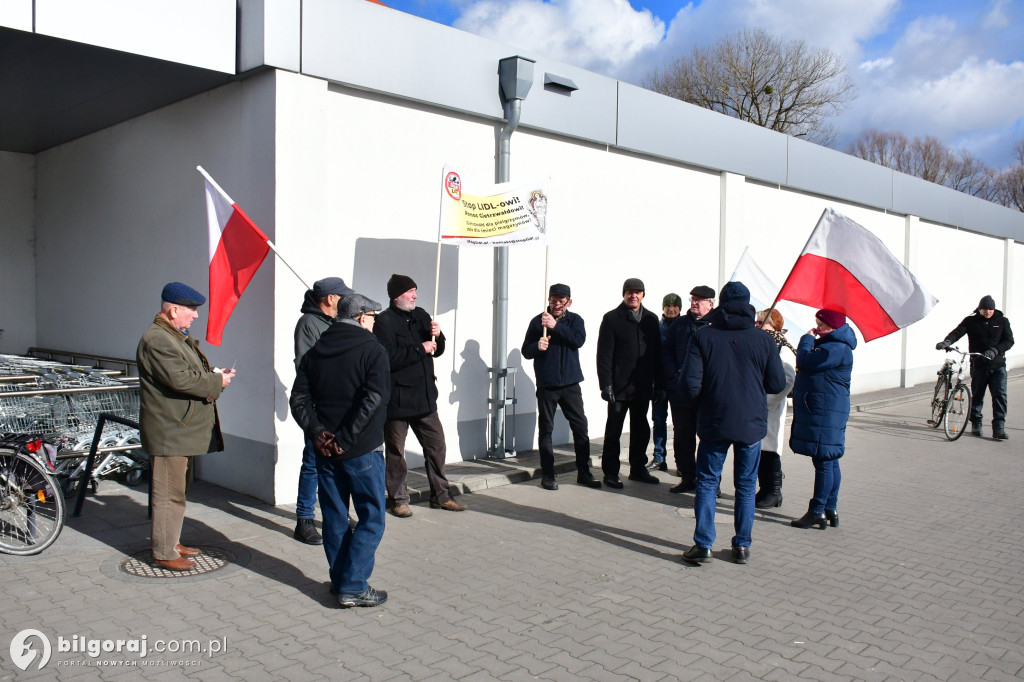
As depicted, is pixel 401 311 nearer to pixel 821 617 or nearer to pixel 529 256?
pixel 529 256

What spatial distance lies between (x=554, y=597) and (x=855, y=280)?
3.82 m

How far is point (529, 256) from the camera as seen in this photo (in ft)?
31.5

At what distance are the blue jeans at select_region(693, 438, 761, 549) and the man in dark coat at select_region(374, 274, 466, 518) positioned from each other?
2178mm

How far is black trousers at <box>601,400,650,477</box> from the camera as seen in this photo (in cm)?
810

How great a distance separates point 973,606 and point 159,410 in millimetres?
5099

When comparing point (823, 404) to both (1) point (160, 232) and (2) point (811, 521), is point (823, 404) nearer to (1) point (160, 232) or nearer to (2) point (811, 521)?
(2) point (811, 521)

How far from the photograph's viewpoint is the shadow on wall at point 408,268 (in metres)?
7.82

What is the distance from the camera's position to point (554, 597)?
509cm

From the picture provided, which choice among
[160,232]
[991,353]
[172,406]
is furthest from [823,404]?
[160,232]

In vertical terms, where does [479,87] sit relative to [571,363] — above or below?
above

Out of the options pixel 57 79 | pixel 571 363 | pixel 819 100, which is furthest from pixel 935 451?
pixel 819 100

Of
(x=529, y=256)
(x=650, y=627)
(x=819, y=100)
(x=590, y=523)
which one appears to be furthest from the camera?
(x=819, y=100)

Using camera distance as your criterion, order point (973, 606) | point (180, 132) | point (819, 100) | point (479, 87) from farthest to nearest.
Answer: point (819, 100), point (479, 87), point (180, 132), point (973, 606)

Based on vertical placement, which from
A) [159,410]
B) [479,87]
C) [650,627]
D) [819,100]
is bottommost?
[650,627]
